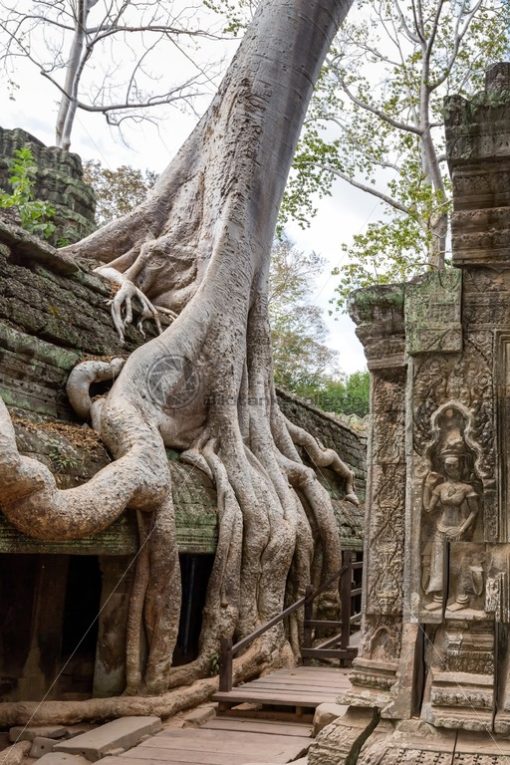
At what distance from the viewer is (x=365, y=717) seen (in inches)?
132

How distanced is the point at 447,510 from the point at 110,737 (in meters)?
2.36

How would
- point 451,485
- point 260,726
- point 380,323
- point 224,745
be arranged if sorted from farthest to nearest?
point 260,726
point 224,745
point 380,323
point 451,485

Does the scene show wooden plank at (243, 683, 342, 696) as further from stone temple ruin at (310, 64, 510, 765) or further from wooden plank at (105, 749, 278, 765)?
stone temple ruin at (310, 64, 510, 765)

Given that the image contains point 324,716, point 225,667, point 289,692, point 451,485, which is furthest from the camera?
point 225,667

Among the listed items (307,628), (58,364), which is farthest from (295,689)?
(58,364)

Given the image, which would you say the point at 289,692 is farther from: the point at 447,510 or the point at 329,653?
the point at 447,510

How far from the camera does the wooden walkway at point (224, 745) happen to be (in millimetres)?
4129

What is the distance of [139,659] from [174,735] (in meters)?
0.63

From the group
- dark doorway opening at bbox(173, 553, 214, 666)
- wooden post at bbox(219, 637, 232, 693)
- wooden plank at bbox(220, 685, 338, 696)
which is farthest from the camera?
dark doorway opening at bbox(173, 553, 214, 666)

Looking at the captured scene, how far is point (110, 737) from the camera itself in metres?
4.39

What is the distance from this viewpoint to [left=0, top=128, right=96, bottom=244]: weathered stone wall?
34.8 feet

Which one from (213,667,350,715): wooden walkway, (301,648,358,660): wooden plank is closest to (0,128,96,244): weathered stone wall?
(301,648,358,660): wooden plank

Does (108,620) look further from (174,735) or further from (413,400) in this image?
(413,400)

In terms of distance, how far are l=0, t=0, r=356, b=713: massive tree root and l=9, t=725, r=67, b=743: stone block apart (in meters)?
0.63
